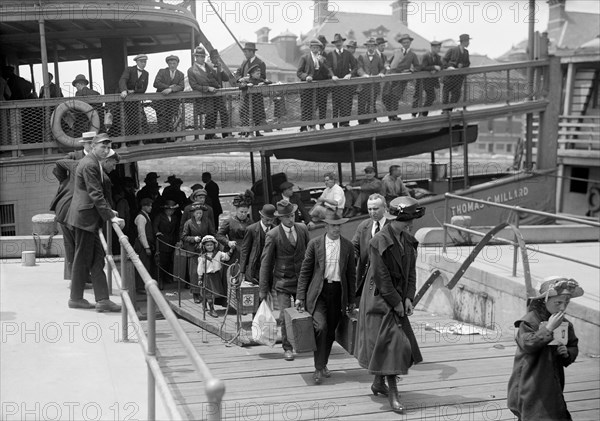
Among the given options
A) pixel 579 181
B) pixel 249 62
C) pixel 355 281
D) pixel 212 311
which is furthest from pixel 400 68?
pixel 579 181

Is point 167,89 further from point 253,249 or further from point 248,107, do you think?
point 253,249

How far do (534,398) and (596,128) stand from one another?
2196cm

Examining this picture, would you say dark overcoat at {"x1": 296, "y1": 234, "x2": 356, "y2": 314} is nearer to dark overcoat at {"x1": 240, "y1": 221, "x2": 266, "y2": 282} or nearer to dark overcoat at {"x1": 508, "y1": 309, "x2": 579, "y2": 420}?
dark overcoat at {"x1": 240, "y1": 221, "x2": 266, "y2": 282}

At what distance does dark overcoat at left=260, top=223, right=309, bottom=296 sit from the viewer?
7.76m

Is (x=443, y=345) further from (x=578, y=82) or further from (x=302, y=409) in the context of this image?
(x=578, y=82)

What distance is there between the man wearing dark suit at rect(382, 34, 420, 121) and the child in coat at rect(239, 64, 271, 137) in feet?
8.61

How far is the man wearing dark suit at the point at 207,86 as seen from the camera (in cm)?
1344

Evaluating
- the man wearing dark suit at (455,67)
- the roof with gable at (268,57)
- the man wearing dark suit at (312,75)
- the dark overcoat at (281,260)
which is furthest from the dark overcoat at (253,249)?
the roof with gable at (268,57)

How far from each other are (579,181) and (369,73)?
482 inches

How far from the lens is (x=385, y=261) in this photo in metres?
6.07

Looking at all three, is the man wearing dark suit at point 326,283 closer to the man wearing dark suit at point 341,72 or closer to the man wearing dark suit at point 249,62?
the man wearing dark suit at point 249,62

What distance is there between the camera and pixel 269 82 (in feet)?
46.7

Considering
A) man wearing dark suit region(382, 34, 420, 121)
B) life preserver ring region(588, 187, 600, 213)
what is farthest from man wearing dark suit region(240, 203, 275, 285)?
life preserver ring region(588, 187, 600, 213)

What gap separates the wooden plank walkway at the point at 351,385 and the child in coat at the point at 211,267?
6.10 feet
